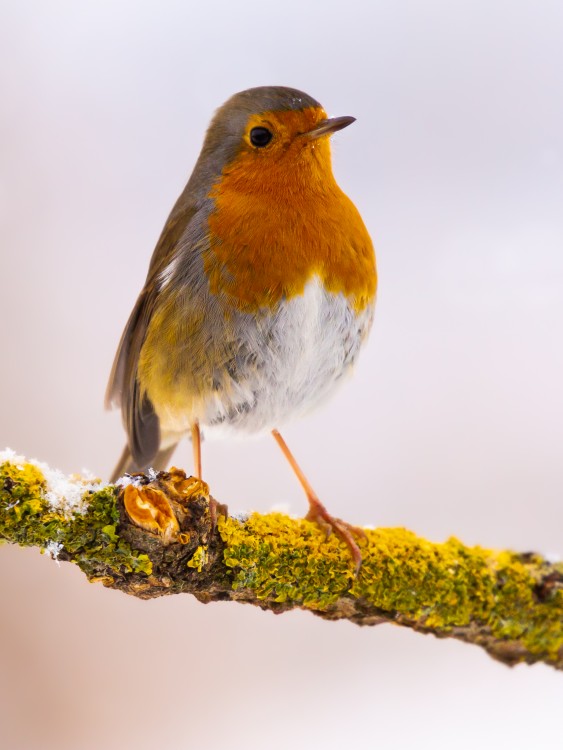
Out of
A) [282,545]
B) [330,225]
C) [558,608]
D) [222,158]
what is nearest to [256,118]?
[222,158]

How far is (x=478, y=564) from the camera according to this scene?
247cm

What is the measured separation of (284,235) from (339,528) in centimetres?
87

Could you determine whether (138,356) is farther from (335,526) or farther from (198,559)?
(198,559)

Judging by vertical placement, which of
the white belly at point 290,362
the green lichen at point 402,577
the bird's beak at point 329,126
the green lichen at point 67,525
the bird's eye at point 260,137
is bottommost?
the green lichen at point 67,525

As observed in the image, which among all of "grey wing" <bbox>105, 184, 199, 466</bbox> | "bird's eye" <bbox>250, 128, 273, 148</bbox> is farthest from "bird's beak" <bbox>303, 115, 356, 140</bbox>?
"grey wing" <bbox>105, 184, 199, 466</bbox>

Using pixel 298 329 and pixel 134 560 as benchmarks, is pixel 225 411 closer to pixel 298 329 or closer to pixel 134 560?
pixel 298 329

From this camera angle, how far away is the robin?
2336 mm

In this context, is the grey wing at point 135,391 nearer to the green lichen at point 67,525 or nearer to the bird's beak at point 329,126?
the bird's beak at point 329,126

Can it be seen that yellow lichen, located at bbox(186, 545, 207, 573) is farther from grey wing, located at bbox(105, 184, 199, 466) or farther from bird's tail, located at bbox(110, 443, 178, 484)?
bird's tail, located at bbox(110, 443, 178, 484)

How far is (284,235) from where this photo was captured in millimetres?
2350

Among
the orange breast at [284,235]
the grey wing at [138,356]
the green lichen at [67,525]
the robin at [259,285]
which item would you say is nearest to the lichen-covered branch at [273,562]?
the green lichen at [67,525]

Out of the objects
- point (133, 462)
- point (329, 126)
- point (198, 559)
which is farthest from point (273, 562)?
point (329, 126)

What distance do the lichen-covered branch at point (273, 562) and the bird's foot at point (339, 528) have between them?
23 millimetres

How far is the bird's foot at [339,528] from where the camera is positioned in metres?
2.26
